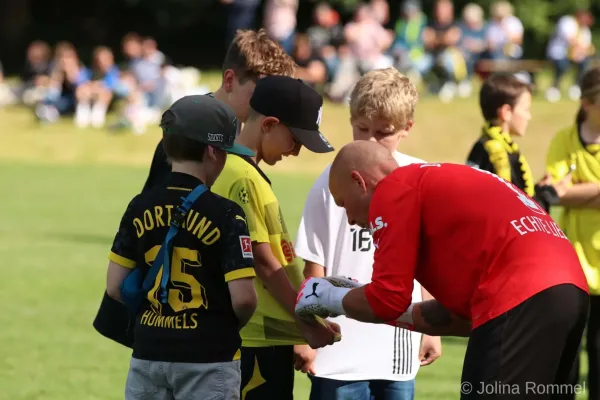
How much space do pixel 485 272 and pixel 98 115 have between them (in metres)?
26.0

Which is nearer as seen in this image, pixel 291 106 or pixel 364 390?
pixel 291 106

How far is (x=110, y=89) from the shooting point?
29234 millimetres

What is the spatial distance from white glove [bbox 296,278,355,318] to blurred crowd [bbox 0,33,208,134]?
78.1 feet

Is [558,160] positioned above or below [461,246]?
above

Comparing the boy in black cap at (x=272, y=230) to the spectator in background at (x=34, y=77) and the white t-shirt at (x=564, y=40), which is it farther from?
the spectator in background at (x=34, y=77)

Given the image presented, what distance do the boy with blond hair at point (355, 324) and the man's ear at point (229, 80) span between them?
0.57 metres

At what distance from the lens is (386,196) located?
13.2ft

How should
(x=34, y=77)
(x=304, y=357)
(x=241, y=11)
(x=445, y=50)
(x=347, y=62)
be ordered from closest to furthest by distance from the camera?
1. (x=304, y=357)
2. (x=241, y=11)
3. (x=347, y=62)
4. (x=445, y=50)
5. (x=34, y=77)

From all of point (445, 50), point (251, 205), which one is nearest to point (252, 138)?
point (251, 205)

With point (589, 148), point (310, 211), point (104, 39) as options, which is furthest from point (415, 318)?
point (104, 39)

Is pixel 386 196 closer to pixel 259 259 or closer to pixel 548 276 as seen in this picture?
pixel 548 276

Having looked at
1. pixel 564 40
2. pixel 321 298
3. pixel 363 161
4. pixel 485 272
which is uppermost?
pixel 564 40

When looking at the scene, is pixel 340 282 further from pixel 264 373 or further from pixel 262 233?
pixel 264 373

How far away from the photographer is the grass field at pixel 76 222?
8484mm
